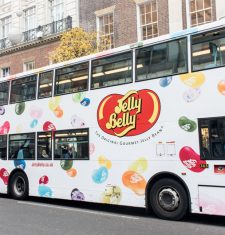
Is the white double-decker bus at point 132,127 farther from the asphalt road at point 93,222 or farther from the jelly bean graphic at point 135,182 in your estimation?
the asphalt road at point 93,222

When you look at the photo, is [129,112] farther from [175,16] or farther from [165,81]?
[175,16]

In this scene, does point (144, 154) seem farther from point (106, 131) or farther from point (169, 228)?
point (169, 228)

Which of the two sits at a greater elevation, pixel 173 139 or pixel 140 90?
pixel 140 90

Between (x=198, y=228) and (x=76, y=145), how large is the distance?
15.0ft

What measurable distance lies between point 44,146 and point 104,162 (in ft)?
8.84

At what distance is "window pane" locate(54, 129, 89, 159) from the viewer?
39.7 feet

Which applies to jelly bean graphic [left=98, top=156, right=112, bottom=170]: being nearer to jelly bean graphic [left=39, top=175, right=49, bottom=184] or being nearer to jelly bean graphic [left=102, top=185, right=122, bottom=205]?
jelly bean graphic [left=102, top=185, right=122, bottom=205]

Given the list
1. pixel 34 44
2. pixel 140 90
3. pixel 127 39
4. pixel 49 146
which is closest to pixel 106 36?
pixel 127 39

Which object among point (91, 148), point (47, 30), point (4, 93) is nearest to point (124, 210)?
point (91, 148)

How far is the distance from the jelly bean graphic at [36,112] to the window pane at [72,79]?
0.92 metres

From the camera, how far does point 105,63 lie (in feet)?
38.4

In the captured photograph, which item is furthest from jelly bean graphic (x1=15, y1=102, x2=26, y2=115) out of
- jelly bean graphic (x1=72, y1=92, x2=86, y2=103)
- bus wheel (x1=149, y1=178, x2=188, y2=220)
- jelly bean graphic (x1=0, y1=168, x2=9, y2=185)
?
bus wheel (x1=149, y1=178, x2=188, y2=220)

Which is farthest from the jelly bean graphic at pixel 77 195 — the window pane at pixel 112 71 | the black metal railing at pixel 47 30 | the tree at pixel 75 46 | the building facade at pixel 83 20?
the black metal railing at pixel 47 30

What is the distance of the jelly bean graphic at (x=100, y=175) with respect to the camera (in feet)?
37.8
